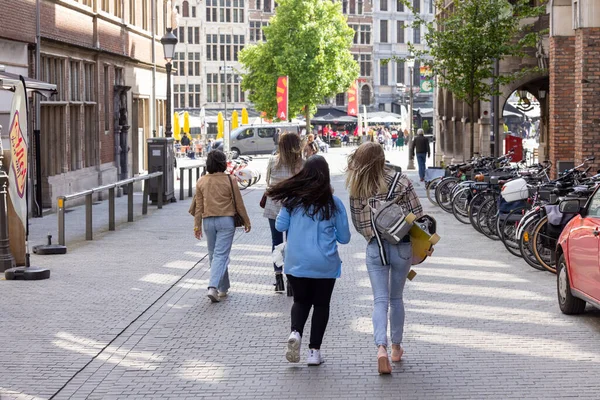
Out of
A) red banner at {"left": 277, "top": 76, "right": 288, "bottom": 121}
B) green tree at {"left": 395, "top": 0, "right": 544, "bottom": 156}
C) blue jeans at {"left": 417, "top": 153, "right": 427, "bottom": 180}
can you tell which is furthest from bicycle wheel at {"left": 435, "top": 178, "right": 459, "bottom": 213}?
red banner at {"left": 277, "top": 76, "right": 288, "bottom": 121}

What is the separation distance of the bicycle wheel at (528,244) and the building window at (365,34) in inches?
3895

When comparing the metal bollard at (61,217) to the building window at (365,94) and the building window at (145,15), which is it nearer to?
the building window at (145,15)

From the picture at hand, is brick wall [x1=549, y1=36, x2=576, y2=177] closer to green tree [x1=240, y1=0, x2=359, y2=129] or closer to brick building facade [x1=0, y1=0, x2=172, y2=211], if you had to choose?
brick building facade [x1=0, y1=0, x2=172, y2=211]

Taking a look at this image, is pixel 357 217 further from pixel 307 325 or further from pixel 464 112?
pixel 464 112

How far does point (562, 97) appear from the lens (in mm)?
24312

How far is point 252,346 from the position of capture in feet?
32.2

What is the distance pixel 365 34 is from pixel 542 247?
99.3 meters

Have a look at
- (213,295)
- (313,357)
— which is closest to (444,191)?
(213,295)

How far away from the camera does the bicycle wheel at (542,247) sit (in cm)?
1445

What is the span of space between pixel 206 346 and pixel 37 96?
15432 mm

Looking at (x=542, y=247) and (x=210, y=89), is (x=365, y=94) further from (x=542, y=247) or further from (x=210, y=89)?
(x=542, y=247)

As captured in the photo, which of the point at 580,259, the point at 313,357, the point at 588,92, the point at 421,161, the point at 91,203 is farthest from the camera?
the point at 421,161

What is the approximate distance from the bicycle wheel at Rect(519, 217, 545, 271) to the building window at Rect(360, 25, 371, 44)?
98935mm

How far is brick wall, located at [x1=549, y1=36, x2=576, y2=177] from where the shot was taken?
2394 cm
